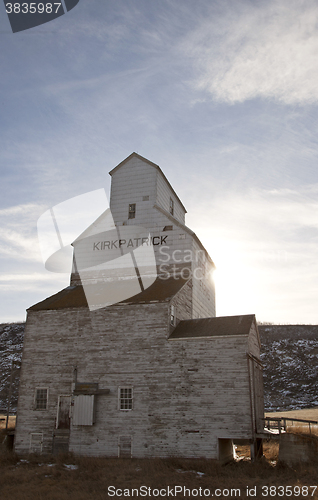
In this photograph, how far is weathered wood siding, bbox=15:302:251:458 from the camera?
20.3m

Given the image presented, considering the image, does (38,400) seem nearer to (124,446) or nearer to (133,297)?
(124,446)

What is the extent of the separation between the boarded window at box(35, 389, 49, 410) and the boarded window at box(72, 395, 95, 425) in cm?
233

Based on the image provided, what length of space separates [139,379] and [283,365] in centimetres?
5119

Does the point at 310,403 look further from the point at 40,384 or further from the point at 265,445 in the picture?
the point at 40,384

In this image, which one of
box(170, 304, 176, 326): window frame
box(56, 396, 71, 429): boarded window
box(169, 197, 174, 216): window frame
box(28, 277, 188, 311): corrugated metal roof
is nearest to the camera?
box(56, 396, 71, 429): boarded window

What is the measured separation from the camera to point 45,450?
2277 cm

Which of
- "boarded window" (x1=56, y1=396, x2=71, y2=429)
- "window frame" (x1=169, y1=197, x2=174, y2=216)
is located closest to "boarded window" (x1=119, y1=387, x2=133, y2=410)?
"boarded window" (x1=56, y1=396, x2=71, y2=429)

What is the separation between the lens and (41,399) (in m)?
23.8

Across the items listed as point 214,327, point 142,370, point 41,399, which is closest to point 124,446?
point 142,370

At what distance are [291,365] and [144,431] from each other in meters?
51.7

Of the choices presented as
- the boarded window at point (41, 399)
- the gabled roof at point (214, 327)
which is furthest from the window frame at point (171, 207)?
the boarded window at point (41, 399)

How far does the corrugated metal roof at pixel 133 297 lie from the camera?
24250mm

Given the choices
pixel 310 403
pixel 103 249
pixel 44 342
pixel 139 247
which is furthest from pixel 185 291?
pixel 310 403

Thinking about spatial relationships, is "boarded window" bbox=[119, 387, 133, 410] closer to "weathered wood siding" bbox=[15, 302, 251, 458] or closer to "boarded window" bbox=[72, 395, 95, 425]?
"weathered wood siding" bbox=[15, 302, 251, 458]
